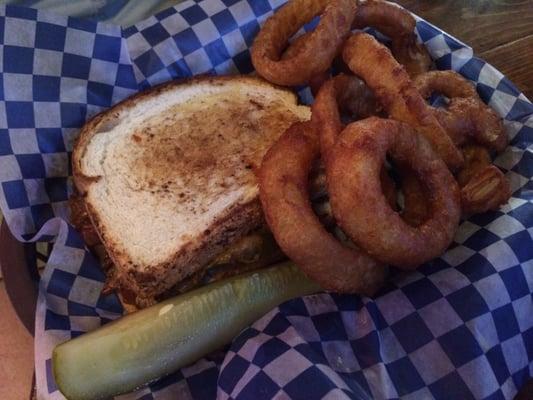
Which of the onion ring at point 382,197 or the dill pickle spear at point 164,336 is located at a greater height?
the onion ring at point 382,197

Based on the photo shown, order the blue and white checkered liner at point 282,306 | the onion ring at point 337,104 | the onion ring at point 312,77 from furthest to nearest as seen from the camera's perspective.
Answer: the onion ring at point 312,77
the onion ring at point 337,104
the blue and white checkered liner at point 282,306

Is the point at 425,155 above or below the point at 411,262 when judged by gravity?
above

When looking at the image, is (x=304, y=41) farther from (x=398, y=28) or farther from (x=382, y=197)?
(x=382, y=197)

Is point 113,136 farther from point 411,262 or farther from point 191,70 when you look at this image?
point 411,262

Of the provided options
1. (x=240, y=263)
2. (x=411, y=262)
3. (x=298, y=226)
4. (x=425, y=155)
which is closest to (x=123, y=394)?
(x=240, y=263)

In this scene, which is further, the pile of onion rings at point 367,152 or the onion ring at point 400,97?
Answer: the onion ring at point 400,97

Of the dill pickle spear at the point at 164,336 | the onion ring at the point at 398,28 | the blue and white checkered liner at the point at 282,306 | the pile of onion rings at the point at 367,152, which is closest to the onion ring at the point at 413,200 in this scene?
the pile of onion rings at the point at 367,152

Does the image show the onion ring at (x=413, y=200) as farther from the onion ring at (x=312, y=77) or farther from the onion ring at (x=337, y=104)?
the onion ring at (x=312, y=77)
